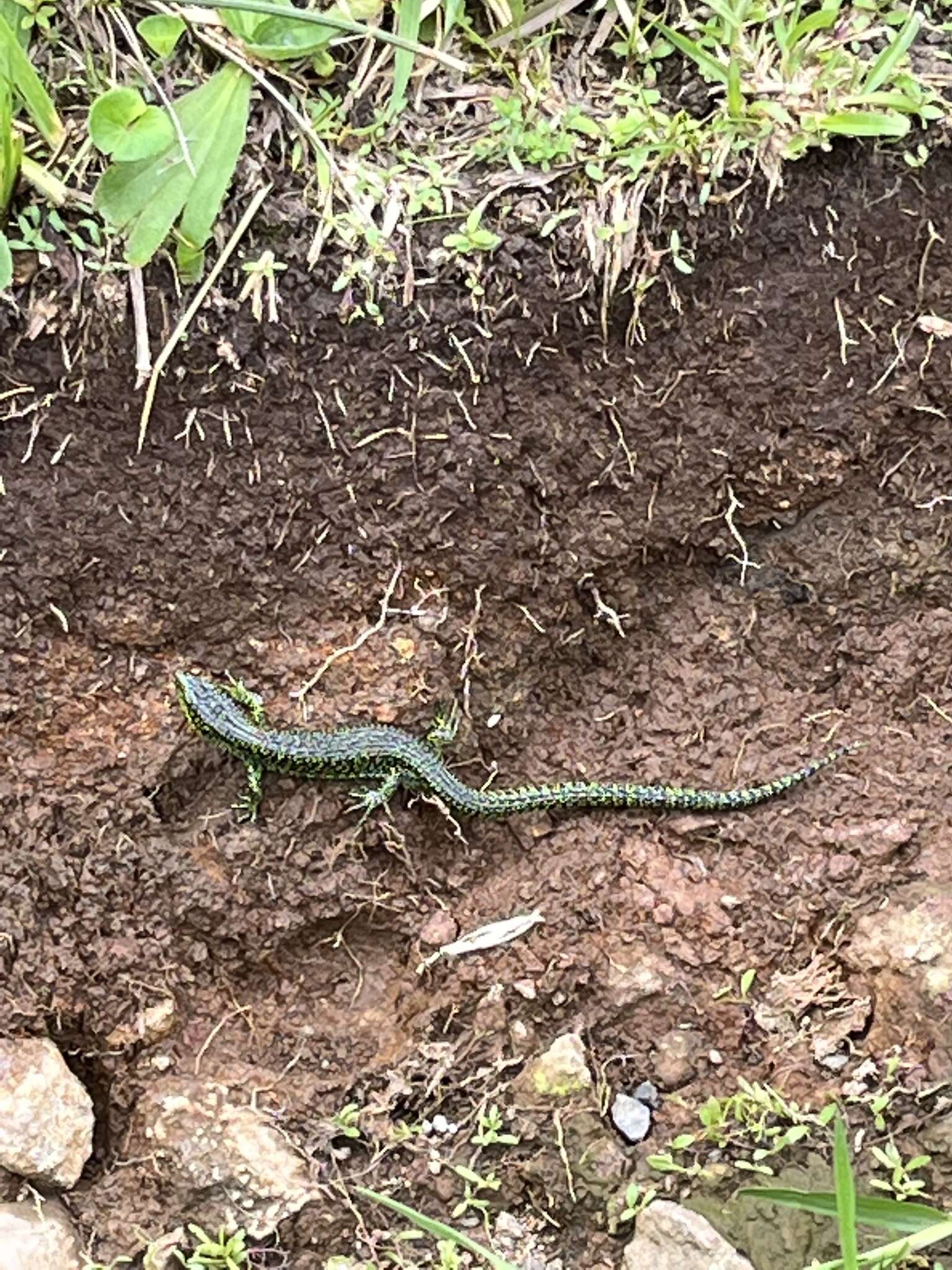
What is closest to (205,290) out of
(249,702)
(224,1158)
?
(249,702)

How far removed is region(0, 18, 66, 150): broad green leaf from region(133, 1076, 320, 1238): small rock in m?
2.90

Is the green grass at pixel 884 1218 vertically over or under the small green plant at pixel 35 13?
under

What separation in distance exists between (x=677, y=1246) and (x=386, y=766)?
1.62 m

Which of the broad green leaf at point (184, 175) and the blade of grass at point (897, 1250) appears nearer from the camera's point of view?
the blade of grass at point (897, 1250)

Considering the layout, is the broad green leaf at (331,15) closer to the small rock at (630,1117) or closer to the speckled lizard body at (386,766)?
the speckled lizard body at (386,766)

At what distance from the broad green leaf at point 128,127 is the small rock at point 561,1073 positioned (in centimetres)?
290

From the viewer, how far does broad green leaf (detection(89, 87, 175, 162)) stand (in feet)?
12.0

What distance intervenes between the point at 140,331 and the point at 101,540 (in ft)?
2.16

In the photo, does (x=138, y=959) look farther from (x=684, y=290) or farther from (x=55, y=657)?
(x=684, y=290)

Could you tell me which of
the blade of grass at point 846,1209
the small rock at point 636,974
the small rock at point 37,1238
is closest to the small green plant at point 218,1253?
the small rock at point 37,1238

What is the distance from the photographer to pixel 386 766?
408 cm

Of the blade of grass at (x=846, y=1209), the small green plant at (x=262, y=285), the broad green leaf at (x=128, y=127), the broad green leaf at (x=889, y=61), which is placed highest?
the broad green leaf at (x=128, y=127)

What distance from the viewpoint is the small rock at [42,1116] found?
371cm

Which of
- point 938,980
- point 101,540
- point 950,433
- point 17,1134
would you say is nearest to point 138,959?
point 17,1134
